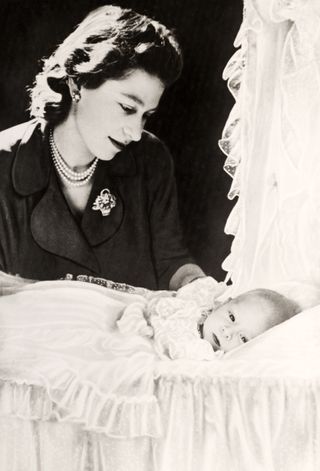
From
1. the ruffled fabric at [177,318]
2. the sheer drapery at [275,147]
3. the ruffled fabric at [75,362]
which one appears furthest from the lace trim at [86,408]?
the sheer drapery at [275,147]

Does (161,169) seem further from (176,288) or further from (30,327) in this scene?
(30,327)

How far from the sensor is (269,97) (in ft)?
7.97

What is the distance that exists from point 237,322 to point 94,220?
0.66 meters

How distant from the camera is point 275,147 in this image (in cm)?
242

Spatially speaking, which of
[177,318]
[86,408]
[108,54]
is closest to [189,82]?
[108,54]

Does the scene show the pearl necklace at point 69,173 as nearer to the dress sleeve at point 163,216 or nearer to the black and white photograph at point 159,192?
the black and white photograph at point 159,192

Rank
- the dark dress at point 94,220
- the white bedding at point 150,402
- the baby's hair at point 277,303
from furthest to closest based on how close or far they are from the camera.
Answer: the dark dress at point 94,220 → the baby's hair at point 277,303 → the white bedding at point 150,402

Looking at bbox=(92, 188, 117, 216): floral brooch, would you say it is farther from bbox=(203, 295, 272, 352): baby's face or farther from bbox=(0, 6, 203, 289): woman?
bbox=(203, 295, 272, 352): baby's face

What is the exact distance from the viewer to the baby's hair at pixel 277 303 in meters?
2.30

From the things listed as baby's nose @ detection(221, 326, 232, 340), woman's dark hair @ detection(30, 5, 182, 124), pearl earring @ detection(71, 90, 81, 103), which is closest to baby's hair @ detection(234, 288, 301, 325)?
baby's nose @ detection(221, 326, 232, 340)

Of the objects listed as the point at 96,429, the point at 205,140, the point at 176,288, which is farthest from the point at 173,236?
the point at 96,429

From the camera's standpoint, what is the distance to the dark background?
2453 mm

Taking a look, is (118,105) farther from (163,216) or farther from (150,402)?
(150,402)

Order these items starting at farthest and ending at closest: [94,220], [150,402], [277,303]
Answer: [94,220]
[277,303]
[150,402]
